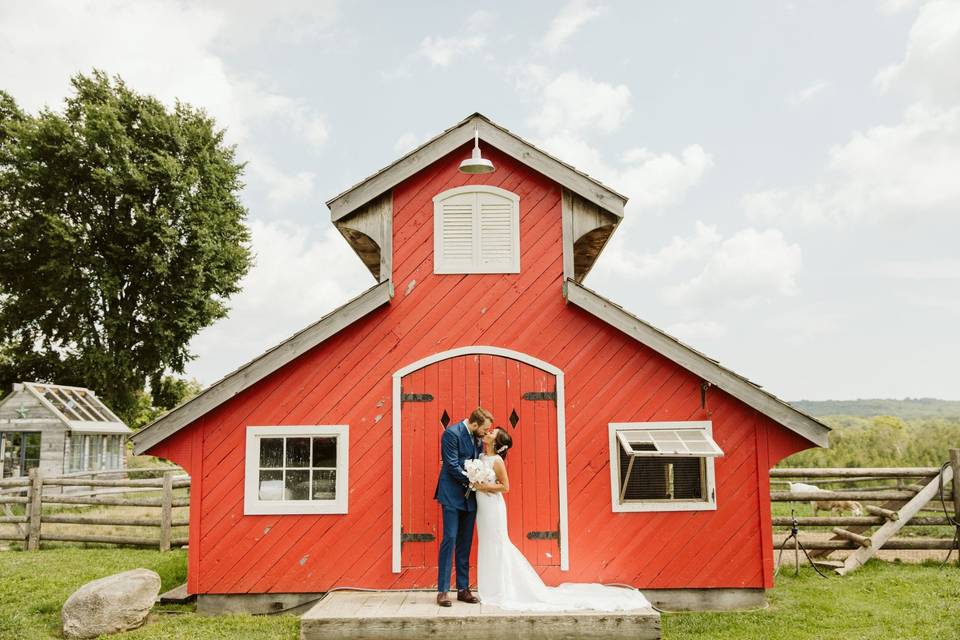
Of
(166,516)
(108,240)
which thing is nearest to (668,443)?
(166,516)

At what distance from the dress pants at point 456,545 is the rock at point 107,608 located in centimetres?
321

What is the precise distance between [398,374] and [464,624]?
9.63 ft

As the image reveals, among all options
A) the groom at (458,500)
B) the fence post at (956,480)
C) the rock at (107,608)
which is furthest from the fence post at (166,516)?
the fence post at (956,480)

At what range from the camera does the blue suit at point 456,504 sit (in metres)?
7.65

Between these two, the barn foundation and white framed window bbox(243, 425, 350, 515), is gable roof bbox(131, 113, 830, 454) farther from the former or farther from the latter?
the barn foundation

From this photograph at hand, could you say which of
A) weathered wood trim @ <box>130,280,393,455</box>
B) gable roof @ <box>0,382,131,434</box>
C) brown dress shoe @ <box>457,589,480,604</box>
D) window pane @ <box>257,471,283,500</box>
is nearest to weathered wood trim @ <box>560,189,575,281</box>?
weathered wood trim @ <box>130,280,393,455</box>

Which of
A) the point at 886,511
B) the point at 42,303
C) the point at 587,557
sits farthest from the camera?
the point at 42,303

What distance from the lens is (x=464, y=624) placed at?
705 centimetres

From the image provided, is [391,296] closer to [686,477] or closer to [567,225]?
[567,225]

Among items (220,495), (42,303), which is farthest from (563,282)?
(42,303)

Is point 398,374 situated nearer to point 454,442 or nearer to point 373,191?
point 454,442

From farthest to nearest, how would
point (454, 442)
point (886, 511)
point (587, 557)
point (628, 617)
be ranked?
point (886, 511)
point (587, 557)
point (454, 442)
point (628, 617)

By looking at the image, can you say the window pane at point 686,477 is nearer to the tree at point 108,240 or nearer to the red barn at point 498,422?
the red barn at point 498,422

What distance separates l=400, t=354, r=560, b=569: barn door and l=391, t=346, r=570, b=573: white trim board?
0.05 meters
